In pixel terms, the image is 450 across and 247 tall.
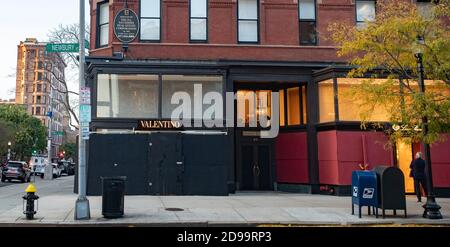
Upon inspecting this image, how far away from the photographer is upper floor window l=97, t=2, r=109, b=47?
67.3 feet

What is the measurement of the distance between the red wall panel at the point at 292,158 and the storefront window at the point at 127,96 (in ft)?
21.4

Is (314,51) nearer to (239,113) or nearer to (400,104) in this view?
(239,113)

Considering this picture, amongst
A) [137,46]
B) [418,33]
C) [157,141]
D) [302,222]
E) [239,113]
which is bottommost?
[302,222]

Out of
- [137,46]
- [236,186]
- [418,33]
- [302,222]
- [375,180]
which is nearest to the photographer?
[302,222]

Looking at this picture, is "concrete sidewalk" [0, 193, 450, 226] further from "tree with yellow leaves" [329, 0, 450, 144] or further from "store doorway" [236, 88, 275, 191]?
"store doorway" [236, 88, 275, 191]

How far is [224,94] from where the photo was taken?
62.5ft

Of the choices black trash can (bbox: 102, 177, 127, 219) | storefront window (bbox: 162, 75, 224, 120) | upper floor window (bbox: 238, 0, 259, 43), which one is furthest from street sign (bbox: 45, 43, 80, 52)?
upper floor window (bbox: 238, 0, 259, 43)

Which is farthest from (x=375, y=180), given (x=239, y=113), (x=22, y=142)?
(x=22, y=142)

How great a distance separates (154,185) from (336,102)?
8363 mm

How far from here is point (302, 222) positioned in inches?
446

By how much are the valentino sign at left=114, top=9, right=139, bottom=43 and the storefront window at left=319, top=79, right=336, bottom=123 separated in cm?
858

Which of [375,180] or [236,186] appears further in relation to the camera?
[236,186]

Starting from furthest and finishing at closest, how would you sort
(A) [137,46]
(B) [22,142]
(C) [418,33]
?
(B) [22,142] → (A) [137,46] → (C) [418,33]

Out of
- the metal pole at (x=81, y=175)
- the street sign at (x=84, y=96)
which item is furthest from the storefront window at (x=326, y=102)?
the metal pole at (x=81, y=175)
